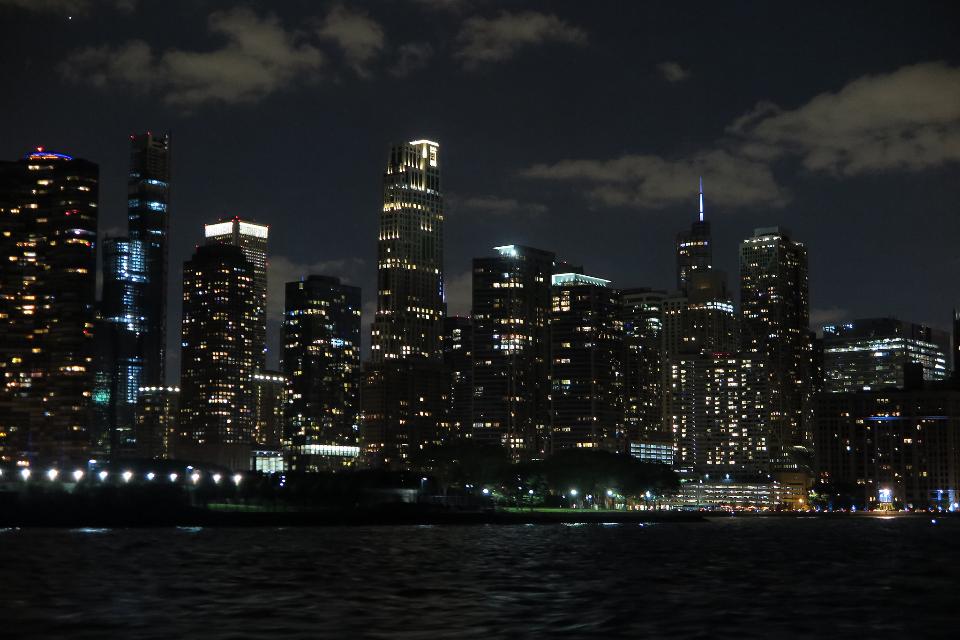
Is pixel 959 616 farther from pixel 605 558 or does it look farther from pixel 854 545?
pixel 854 545

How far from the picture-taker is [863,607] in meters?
72.1

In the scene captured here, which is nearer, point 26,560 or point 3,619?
point 3,619

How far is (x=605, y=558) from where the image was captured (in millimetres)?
120438

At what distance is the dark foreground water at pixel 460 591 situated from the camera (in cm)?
5856

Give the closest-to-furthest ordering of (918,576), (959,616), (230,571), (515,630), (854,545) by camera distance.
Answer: (515,630) → (959,616) → (230,571) → (918,576) → (854,545)

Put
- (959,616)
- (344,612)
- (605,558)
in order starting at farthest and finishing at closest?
(605,558) → (959,616) → (344,612)

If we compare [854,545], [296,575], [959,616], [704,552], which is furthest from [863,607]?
[854,545]

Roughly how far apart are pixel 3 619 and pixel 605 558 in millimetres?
70690

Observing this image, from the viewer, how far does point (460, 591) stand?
255 ft

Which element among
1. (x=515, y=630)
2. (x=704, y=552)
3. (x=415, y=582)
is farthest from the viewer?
(x=704, y=552)

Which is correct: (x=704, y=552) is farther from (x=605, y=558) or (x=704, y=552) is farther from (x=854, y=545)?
(x=854, y=545)

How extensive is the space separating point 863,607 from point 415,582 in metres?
29.2

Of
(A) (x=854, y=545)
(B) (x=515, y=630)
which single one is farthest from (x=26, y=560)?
(A) (x=854, y=545)

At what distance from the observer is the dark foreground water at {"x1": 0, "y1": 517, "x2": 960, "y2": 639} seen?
5856 cm
